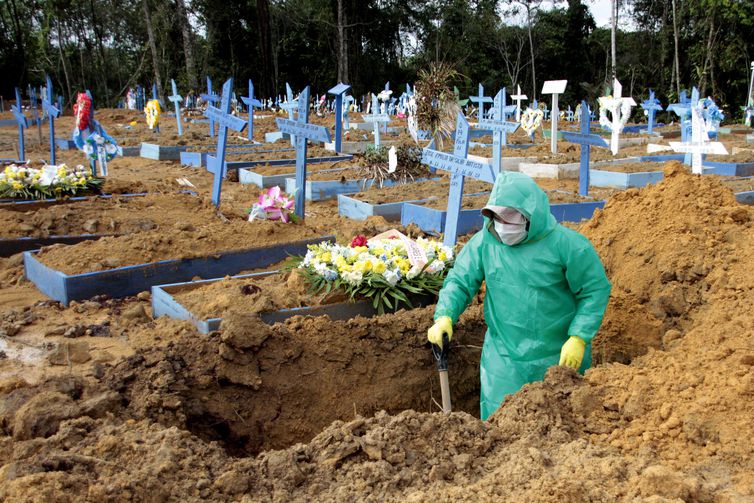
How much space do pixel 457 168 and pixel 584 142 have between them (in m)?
4.06

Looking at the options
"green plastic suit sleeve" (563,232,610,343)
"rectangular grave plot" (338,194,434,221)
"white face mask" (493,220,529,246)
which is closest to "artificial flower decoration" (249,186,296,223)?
"rectangular grave plot" (338,194,434,221)

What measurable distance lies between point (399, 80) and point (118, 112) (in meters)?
18.0

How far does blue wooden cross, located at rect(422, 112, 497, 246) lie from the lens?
16.3ft

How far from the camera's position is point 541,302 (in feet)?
11.5

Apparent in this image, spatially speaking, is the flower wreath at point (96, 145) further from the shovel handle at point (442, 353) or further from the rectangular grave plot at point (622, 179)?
the shovel handle at point (442, 353)

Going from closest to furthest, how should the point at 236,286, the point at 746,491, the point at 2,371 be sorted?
1. the point at 746,491
2. the point at 2,371
3. the point at 236,286

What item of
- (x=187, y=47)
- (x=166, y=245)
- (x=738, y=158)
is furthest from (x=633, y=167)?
(x=187, y=47)

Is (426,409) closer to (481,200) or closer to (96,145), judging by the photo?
(481,200)

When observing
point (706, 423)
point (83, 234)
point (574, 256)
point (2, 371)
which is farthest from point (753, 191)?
point (2, 371)

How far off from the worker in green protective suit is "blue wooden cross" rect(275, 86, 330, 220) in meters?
3.61

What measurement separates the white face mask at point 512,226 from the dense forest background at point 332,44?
103 ft

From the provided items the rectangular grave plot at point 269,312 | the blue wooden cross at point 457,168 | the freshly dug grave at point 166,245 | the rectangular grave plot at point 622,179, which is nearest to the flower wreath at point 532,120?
the rectangular grave plot at point 622,179

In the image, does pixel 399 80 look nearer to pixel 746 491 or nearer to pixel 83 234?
pixel 83 234

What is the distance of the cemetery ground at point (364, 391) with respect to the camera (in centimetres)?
232
